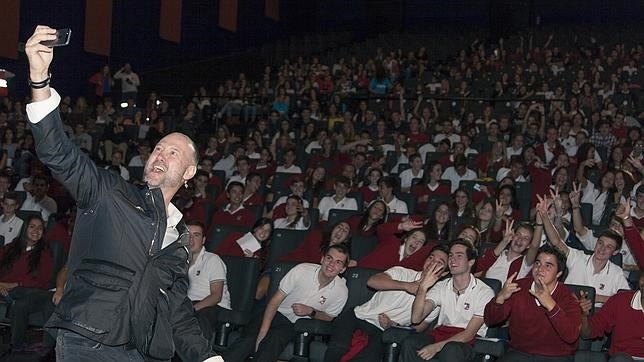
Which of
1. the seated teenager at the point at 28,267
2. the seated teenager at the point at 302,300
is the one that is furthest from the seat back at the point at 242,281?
the seated teenager at the point at 28,267

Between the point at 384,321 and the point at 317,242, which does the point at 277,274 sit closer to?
the point at 317,242

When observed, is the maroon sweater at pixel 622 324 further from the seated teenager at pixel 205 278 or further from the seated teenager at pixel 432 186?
the seated teenager at pixel 432 186

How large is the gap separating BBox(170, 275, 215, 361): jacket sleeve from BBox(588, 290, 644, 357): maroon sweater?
3.43 metres

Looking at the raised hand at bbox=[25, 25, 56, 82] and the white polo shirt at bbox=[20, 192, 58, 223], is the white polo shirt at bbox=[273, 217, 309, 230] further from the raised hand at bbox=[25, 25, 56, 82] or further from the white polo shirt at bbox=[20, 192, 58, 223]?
A: the raised hand at bbox=[25, 25, 56, 82]

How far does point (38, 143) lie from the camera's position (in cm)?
286

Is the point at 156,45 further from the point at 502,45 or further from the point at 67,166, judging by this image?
the point at 67,166

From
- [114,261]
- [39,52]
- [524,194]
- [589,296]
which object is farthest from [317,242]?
[39,52]

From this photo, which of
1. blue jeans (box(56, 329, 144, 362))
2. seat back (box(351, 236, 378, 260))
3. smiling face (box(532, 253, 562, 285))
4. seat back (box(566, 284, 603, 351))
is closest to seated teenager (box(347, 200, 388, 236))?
seat back (box(351, 236, 378, 260))

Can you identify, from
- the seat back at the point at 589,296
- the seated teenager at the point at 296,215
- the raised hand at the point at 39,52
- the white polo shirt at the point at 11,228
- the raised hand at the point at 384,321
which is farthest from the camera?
the seated teenager at the point at 296,215

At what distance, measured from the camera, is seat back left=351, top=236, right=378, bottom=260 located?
814 centimetres

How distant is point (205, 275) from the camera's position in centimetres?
733

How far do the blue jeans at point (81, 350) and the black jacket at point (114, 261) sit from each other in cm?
5

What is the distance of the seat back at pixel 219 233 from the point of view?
8648 mm

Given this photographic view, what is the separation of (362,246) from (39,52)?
18.5ft
